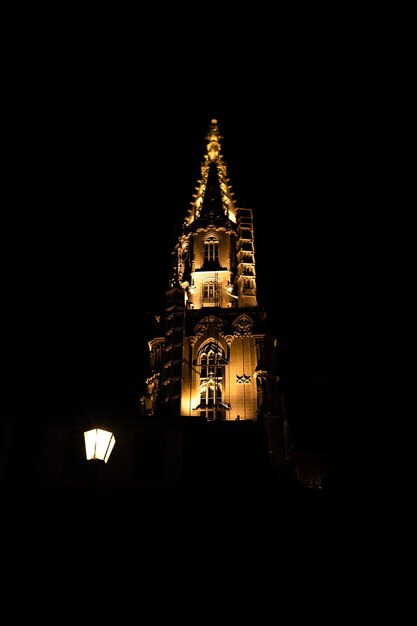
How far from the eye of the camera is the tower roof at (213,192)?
43.3 metres

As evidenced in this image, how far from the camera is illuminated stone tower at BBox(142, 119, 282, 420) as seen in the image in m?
31.4

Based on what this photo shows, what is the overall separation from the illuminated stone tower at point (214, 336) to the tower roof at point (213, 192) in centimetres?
38

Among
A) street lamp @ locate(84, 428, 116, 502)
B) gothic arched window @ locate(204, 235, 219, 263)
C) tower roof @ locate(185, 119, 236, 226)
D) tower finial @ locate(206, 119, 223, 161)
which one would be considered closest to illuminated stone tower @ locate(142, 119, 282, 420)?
gothic arched window @ locate(204, 235, 219, 263)

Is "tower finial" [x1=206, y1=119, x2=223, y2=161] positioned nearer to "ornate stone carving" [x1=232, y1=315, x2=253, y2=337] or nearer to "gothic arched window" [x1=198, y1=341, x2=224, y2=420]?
"ornate stone carving" [x1=232, y1=315, x2=253, y2=337]

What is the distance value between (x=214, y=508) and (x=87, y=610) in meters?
7.31

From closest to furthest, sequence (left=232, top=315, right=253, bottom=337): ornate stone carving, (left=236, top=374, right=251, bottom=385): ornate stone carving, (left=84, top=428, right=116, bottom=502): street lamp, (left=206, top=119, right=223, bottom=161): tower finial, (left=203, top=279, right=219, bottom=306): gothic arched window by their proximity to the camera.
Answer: (left=84, top=428, right=116, bottom=502): street lamp → (left=236, top=374, right=251, bottom=385): ornate stone carving → (left=232, top=315, right=253, bottom=337): ornate stone carving → (left=203, top=279, right=219, bottom=306): gothic arched window → (left=206, top=119, right=223, bottom=161): tower finial

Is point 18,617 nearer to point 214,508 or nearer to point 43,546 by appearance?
point 43,546

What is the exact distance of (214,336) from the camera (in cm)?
3394

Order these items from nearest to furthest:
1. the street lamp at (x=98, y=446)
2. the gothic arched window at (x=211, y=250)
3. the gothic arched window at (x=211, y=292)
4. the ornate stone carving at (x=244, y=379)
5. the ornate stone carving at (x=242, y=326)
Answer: the street lamp at (x=98, y=446) < the ornate stone carving at (x=244, y=379) < the ornate stone carving at (x=242, y=326) < the gothic arched window at (x=211, y=292) < the gothic arched window at (x=211, y=250)

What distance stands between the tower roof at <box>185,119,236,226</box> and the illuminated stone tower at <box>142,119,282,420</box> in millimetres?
378

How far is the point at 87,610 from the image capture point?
10922 millimetres

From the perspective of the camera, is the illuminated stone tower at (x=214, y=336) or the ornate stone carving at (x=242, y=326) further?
the ornate stone carving at (x=242, y=326)

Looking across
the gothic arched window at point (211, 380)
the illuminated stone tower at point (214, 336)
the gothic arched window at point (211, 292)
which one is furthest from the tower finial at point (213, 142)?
the gothic arched window at point (211, 380)

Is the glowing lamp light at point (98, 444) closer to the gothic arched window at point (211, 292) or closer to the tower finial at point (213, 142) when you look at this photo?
the gothic arched window at point (211, 292)
